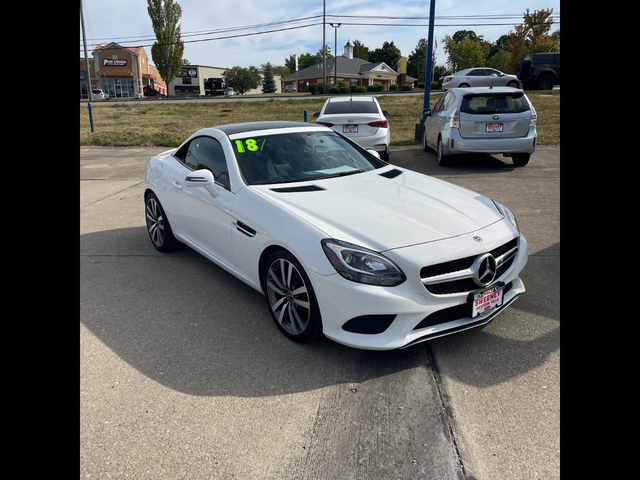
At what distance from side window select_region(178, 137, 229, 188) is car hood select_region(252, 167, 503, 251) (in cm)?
60

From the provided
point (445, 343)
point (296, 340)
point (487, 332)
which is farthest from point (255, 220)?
point (487, 332)

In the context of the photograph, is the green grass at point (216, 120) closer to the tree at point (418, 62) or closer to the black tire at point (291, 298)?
the black tire at point (291, 298)

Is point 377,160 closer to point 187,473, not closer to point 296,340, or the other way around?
point 296,340

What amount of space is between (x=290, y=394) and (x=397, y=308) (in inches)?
32.1

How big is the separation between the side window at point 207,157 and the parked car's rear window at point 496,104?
6213mm

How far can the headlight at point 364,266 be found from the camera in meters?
2.88

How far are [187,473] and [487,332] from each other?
2.25 metres

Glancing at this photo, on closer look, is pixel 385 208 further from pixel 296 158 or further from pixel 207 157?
pixel 207 157

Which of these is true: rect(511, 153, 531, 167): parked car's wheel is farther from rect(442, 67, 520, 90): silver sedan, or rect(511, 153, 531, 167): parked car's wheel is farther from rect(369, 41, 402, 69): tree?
rect(369, 41, 402, 69): tree

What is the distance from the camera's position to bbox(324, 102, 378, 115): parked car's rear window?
1095 cm

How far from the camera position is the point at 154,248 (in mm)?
5602

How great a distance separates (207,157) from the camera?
181 inches
